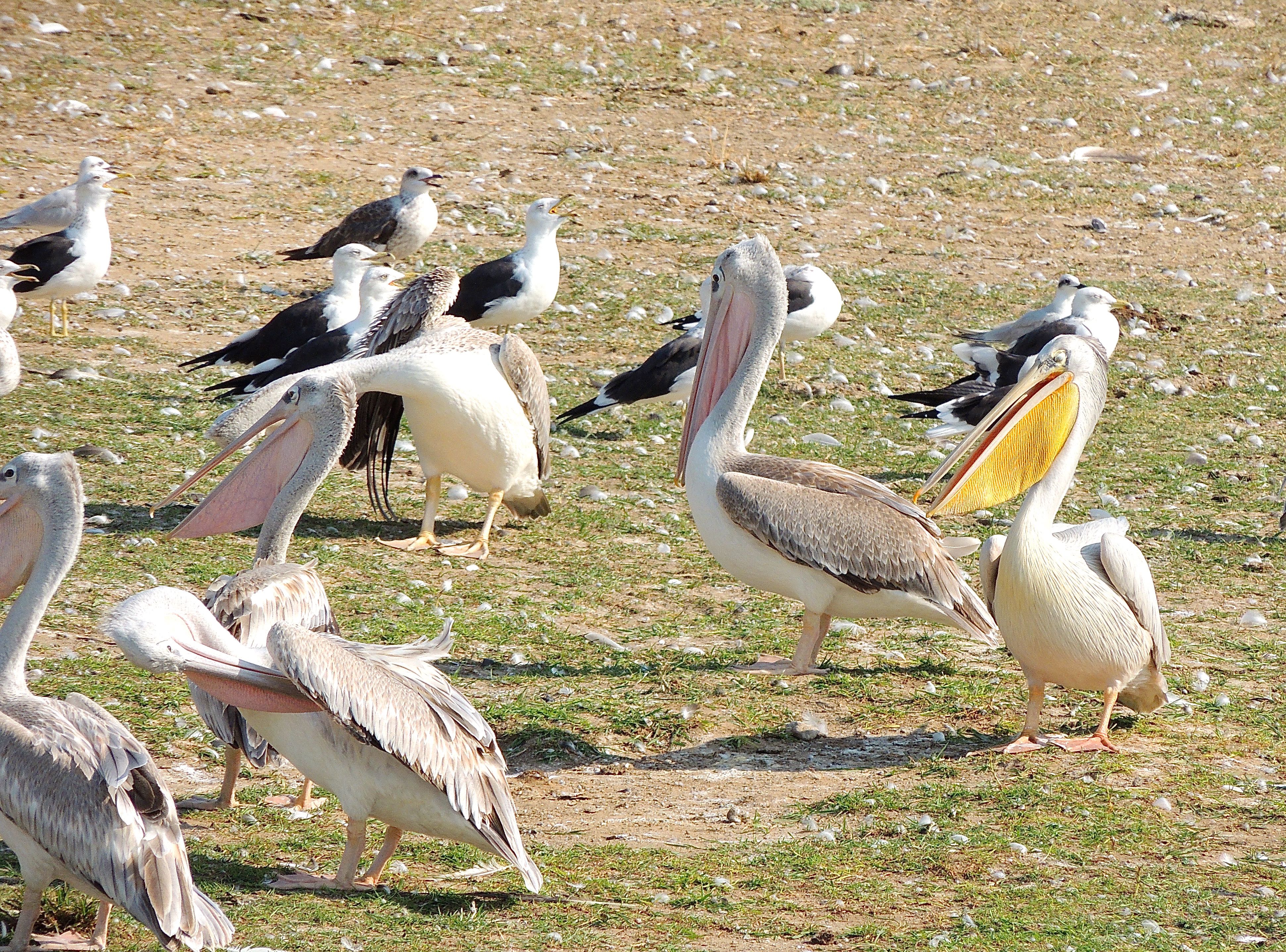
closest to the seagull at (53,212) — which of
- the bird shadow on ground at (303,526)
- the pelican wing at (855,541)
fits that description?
the bird shadow on ground at (303,526)

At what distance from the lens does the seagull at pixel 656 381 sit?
321 inches

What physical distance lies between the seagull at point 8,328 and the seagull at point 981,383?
4141mm

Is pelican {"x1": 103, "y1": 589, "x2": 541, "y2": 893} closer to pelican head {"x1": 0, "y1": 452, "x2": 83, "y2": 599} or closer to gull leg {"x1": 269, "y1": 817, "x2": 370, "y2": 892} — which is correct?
gull leg {"x1": 269, "y1": 817, "x2": 370, "y2": 892}

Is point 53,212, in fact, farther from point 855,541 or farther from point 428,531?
point 855,541

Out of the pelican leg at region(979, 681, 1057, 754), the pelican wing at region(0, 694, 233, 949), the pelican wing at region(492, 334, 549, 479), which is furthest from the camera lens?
the pelican wing at region(492, 334, 549, 479)

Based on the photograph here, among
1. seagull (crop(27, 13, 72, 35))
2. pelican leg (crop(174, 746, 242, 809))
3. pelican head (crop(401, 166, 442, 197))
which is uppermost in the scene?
seagull (crop(27, 13, 72, 35))

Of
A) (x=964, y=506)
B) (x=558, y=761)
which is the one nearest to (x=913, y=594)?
(x=964, y=506)

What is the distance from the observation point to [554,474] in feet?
25.5

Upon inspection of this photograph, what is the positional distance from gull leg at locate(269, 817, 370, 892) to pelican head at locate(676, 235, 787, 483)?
2317 millimetres

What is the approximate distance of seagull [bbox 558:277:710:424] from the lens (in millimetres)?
8164

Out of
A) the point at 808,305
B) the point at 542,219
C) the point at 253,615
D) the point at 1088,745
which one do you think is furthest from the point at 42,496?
the point at 808,305

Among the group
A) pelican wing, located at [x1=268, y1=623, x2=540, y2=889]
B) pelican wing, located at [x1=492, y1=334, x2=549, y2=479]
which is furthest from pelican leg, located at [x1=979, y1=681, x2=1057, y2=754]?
pelican wing, located at [x1=492, y1=334, x2=549, y2=479]

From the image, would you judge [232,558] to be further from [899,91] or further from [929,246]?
[899,91]

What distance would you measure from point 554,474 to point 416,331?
126 cm
